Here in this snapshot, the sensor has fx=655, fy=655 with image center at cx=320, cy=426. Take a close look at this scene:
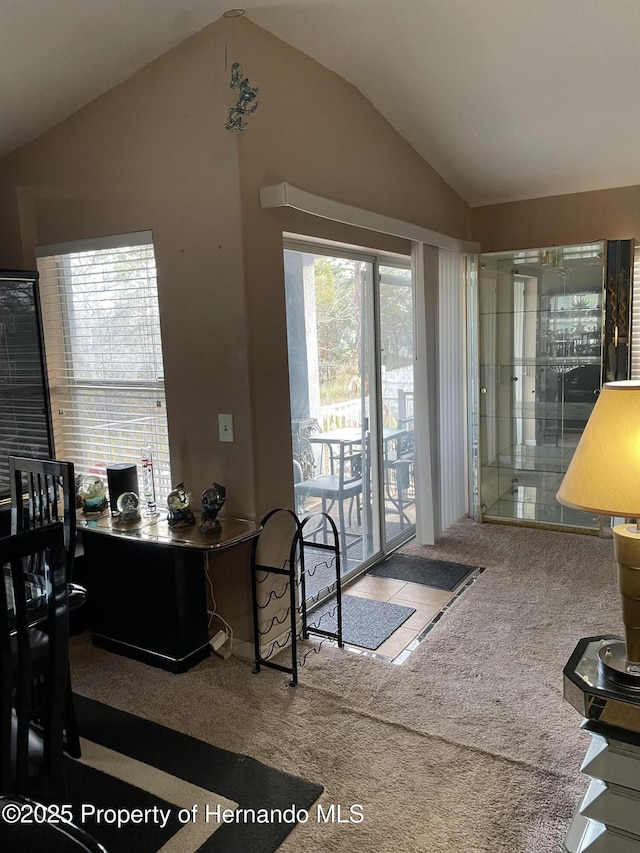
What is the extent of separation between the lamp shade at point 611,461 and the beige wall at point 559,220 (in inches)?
125

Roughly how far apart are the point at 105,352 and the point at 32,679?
78.3 inches

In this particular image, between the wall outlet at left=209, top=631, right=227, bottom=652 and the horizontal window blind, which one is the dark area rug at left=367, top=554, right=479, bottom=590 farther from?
the horizontal window blind

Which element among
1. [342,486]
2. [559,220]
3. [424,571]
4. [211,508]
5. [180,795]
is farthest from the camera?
[559,220]

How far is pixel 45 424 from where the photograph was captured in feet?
10.8

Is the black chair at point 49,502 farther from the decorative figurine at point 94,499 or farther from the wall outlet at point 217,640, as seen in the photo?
the wall outlet at point 217,640

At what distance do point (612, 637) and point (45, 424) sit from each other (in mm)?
2716

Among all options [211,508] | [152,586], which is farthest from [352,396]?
[152,586]

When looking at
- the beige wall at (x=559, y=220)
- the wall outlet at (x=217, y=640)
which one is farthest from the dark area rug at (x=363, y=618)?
the beige wall at (x=559, y=220)

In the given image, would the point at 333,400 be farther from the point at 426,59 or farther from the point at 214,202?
the point at 426,59

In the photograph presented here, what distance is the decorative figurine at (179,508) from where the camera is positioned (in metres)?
2.77

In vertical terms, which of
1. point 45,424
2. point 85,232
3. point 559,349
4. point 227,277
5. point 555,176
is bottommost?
point 45,424

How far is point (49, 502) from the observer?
244 centimetres

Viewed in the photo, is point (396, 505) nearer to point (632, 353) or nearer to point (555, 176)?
point (632, 353)

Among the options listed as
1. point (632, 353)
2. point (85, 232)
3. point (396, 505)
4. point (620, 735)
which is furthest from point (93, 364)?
point (632, 353)
